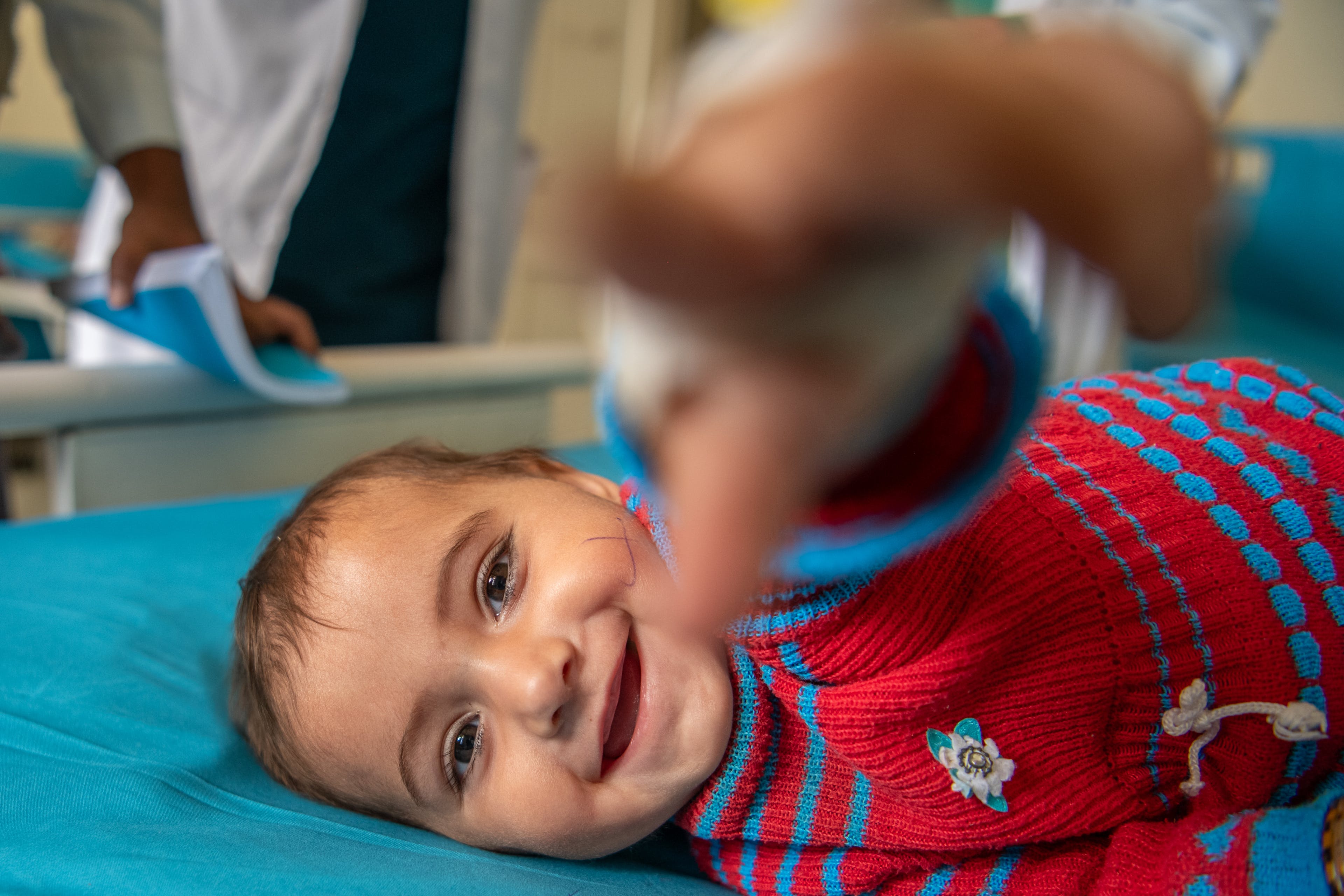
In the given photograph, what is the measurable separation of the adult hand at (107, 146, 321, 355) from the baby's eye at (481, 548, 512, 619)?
28.8 inches

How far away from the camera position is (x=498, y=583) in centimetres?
62

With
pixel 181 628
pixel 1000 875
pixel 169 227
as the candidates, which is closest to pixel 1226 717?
pixel 1000 875

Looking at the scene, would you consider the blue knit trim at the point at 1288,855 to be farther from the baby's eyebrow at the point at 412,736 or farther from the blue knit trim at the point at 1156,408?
the baby's eyebrow at the point at 412,736

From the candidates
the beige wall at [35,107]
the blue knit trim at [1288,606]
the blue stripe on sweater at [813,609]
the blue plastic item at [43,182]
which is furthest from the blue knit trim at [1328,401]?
the beige wall at [35,107]

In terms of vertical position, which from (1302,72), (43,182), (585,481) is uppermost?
(1302,72)

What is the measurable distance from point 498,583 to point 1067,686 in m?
0.35

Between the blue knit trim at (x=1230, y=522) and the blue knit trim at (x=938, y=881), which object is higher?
the blue knit trim at (x=1230, y=522)

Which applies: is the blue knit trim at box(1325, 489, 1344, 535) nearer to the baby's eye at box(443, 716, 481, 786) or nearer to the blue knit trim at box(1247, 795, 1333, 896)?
the blue knit trim at box(1247, 795, 1333, 896)

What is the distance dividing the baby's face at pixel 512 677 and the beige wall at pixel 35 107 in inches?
102

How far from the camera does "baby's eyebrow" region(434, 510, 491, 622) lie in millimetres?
595

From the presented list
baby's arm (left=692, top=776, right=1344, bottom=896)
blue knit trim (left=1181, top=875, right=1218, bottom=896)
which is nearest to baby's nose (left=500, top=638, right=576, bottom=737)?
baby's arm (left=692, top=776, right=1344, bottom=896)

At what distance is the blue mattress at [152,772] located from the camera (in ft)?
1.85

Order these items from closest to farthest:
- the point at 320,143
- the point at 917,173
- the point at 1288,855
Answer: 1. the point at 917,173
2. the point at 1288,855
3. the point at 320,143

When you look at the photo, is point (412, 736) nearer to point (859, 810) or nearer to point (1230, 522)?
point (859, 810)
